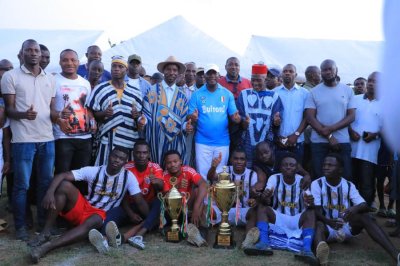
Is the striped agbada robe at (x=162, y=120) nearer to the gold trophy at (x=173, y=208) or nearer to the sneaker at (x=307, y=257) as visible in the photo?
the gold trophy at (x=173, y=208)

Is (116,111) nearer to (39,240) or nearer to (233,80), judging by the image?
(39,240)

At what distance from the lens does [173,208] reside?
5.02m

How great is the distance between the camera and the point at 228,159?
6.10 metres

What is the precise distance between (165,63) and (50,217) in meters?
2.40

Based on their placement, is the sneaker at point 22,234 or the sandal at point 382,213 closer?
the sneaker at point 22,234

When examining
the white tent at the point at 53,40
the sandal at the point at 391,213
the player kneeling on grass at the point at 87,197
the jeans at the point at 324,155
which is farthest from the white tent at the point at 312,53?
the player kneeling on grass at the point at 87,197

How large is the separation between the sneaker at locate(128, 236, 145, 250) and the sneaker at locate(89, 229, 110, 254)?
28 centimetres

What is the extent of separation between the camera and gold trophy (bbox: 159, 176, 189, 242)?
16.3 ft

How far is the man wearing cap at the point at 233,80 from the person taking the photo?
258 inches

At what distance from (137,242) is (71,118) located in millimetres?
1620

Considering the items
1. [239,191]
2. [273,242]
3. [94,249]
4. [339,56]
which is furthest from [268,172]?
[339,56]

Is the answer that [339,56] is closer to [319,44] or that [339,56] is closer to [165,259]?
[319,44]

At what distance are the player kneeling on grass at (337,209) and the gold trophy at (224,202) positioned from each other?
0.88 m

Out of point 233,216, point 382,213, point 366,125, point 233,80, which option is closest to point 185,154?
point 233,216
